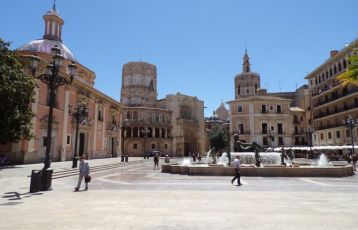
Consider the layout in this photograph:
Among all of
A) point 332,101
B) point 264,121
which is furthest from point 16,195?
point 264,121

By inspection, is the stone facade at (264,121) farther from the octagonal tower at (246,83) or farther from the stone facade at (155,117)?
the octagonal tower at (246,83)

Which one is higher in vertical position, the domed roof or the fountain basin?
the domed roof

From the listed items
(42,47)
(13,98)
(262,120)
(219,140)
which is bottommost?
(219,140)

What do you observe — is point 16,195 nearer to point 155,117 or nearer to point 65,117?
point 65,117

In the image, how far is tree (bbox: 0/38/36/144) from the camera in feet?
60.4

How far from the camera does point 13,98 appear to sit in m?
19.1

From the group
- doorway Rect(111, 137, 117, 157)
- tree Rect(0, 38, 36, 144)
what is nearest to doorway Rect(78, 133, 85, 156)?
doorway Rect(111, 137, 117, 157)

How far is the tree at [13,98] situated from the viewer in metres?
18.4

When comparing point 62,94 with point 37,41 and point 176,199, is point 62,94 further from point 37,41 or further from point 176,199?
point 176,199

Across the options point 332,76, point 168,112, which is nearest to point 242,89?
point 168,112

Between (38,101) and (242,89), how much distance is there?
209 ft

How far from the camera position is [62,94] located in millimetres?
27938

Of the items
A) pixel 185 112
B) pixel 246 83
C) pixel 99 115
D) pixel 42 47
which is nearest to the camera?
pixel 42 47

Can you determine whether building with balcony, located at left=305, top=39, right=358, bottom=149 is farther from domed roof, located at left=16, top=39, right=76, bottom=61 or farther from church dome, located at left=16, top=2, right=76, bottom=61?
church dome, located at left=16, top=2, right=76, bottom=61
